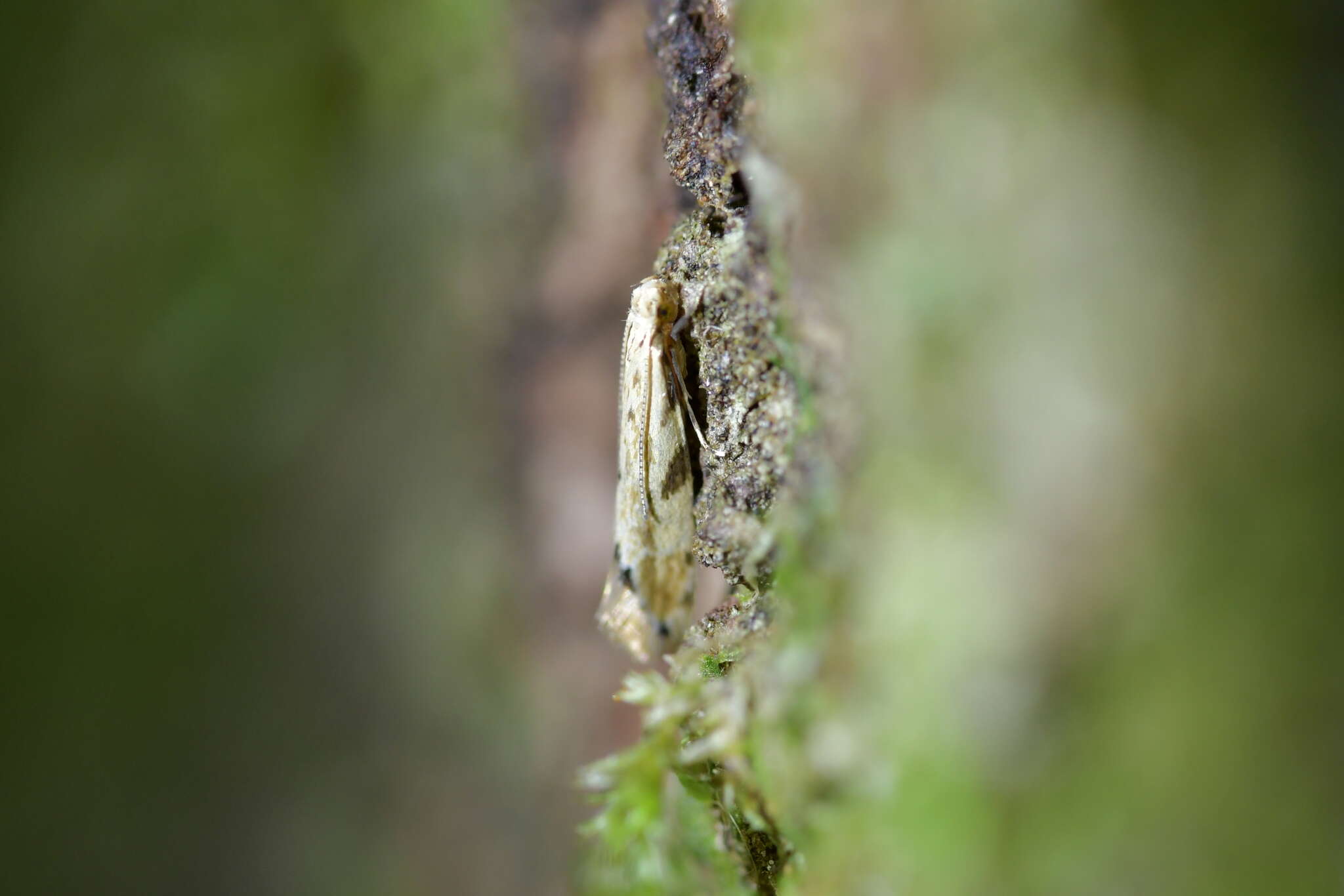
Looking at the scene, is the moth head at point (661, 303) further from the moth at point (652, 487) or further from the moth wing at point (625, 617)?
the moth wing at point (625, 617)

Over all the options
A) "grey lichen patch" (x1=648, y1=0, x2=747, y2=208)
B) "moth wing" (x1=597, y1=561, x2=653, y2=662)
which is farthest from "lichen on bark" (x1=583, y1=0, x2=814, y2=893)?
"moth wing" (x1=597, y1=561, x2=653, y2=662)

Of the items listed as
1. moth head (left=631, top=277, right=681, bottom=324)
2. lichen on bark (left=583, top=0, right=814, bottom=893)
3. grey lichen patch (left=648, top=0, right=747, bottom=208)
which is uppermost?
grey lichen patch (left=648, top=0, right=747, bottom=208)

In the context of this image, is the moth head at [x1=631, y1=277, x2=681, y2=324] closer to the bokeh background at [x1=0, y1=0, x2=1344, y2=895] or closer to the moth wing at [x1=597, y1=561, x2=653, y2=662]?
the bokeh background at [x1=0, y1=0, x2=1344, y2=895]

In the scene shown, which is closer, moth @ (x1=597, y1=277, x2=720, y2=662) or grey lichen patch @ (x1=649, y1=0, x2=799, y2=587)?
grey lichen patch @ (x1=649, y1=0, x2=799, y2=587)

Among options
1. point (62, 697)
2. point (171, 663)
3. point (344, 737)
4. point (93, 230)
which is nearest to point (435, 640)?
point (344, 737)

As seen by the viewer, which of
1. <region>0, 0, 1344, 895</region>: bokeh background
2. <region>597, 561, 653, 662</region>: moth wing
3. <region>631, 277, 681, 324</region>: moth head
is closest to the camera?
<region>0, 0, 1344, 895</region>: bokeh background

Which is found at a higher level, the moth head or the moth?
the moth head

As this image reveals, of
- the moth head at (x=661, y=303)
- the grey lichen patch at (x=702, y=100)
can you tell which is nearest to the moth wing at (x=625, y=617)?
the moth head at (x=661, y=303)

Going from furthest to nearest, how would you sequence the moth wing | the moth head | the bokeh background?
the moth wing → the moth head → the bokeh background
